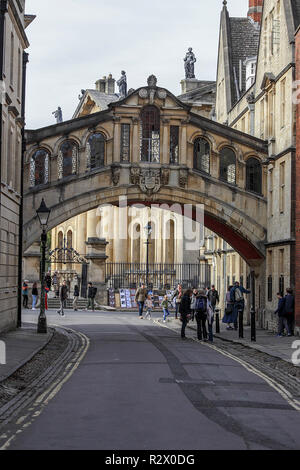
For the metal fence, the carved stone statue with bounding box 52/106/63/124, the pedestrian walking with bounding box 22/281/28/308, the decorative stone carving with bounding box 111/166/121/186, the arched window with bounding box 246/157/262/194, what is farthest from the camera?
the carved stone statue with bounding box 52/106/63/124

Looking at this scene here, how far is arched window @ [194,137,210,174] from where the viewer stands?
33656mm

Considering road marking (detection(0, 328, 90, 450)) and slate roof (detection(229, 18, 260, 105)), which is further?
slate roof (detection(229, 18, 260, 105))

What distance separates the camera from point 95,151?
32906 millimetres

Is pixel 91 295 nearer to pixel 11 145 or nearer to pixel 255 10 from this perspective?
pixel 255 10

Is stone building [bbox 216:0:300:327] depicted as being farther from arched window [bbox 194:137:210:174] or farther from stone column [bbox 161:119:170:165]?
stone column [bbox 161:119:170:165]

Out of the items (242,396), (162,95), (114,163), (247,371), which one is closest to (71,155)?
(114,163)

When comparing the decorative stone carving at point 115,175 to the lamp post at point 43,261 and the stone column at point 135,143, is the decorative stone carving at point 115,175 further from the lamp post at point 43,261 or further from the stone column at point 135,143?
the lamp post at point 43,261

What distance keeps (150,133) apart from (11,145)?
269 inches

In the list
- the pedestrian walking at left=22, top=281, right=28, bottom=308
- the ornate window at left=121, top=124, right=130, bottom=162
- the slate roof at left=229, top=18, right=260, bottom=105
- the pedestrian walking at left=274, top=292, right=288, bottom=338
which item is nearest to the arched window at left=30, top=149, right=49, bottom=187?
the ornate window at left=121, top=124, right=130, bottom=162

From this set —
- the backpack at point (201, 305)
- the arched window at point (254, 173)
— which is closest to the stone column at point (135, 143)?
the arched window at point (254, 173)

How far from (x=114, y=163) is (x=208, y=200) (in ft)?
12.4

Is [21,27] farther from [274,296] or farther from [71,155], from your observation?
[274,296]

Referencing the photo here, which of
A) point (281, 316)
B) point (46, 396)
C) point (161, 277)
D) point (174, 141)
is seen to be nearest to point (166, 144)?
point (174, 141)

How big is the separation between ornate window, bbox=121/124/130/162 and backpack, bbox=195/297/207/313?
9100mm
